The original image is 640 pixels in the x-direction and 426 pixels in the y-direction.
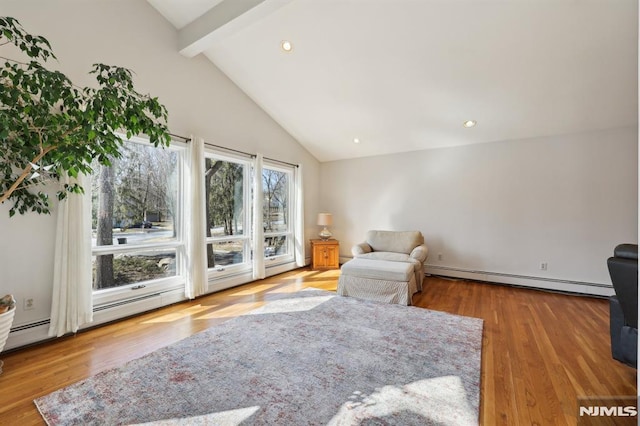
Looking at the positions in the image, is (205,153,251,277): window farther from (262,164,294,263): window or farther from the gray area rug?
the gray area rug

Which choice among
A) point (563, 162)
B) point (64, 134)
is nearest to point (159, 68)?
point (64, 134)

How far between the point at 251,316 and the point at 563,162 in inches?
194

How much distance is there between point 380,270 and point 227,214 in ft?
8.38

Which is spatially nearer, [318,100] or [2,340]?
[2,340]

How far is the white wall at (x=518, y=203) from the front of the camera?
12.3 ft

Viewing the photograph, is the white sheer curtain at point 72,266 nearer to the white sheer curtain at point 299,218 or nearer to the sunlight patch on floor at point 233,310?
the sunlight patch on floor at point 233,310

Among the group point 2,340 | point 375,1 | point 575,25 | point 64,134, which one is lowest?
point 2,340

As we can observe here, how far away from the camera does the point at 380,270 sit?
12.0ft

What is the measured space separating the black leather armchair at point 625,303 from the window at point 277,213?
4363mm

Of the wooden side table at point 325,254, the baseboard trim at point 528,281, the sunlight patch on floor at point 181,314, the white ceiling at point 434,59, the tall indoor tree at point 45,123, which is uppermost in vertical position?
the white ceiling at point 434,59

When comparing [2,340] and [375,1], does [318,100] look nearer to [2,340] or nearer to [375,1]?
[375,1]

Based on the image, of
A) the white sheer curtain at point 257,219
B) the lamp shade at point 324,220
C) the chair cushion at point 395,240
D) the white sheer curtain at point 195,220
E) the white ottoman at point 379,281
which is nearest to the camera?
the white ottoman at point 379,281

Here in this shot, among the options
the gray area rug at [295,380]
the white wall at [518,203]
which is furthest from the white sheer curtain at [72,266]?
the white wall at [518,203]

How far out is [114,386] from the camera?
1873 millimetres
